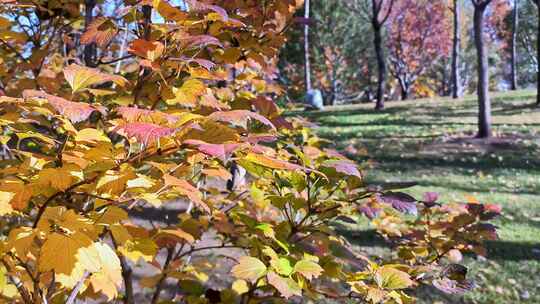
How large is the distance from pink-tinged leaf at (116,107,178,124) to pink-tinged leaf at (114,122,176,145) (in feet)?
0.37

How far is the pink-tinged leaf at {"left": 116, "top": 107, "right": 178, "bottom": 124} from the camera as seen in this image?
0.92 meters

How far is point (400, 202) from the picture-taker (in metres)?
1.19

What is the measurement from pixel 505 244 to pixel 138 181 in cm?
457

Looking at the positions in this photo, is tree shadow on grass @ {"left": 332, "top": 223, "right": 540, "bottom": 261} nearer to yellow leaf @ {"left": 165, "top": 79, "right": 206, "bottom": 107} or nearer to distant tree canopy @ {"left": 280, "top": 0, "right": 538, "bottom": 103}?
yellow leaf @ {"left": 165, "top": 79, "right": 206, "bottom": 107}

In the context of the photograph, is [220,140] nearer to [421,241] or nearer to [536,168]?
[421,241]

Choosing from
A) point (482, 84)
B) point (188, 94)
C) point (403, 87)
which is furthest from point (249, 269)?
point (403, 87)

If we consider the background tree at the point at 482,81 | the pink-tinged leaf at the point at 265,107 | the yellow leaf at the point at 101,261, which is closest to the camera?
the yellow leaf at the point at 101,261

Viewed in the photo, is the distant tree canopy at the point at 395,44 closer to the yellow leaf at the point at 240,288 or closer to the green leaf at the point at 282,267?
the yellow leaf at the point at 240,288

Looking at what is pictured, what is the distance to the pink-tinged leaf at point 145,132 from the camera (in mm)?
760

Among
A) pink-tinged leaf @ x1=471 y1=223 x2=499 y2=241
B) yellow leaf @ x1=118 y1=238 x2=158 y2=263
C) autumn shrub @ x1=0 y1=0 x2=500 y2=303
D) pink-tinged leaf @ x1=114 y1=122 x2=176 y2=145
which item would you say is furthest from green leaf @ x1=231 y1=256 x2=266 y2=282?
pink-tinged leaf @ x1=471 y1=223 x2=499 y2=241

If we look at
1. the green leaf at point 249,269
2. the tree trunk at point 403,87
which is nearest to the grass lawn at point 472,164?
the green leaf at point 249,269

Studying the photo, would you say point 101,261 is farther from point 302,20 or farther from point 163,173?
point 302,20

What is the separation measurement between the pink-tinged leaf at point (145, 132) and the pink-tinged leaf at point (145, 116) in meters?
0.11

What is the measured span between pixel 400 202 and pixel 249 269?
0.43 metres
